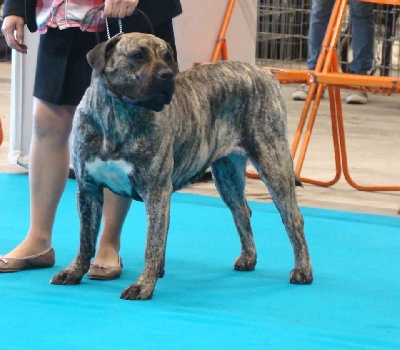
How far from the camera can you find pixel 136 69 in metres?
2.73

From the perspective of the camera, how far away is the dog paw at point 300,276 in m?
3.24

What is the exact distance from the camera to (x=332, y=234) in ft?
13.2

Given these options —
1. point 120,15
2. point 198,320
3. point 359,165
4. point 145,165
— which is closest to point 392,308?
point 198,320

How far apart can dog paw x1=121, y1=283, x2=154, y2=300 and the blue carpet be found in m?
0.03

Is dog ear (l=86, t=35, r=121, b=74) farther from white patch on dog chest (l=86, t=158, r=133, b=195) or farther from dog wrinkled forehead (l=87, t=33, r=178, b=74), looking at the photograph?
white patch on dog chest (l=86, t=158, r=133, b=195)

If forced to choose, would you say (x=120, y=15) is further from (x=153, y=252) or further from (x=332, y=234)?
(x=332, y=234)

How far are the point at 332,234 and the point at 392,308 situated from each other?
41.7 inches

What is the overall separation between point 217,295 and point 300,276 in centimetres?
33

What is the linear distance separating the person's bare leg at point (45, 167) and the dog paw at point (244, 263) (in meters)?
0.66

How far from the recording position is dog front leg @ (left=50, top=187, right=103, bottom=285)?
9.94 ft

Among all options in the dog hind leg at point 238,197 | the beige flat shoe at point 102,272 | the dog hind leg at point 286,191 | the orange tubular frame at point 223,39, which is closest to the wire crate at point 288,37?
the orange tubular frame at point 223,39

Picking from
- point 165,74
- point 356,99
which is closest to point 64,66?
point 165,74

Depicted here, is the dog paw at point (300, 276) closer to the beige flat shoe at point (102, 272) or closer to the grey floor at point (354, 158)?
the beige flat shoe at point (102, 272)

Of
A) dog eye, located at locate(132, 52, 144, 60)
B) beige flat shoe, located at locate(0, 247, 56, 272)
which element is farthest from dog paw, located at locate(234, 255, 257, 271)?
dog eye, located at locate(132, 52, 144, 60)
